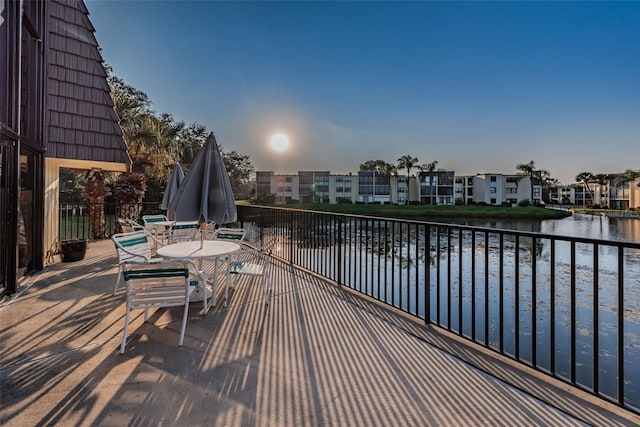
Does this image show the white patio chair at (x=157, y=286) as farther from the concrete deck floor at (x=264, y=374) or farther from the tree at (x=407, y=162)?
the tree at (x=407, y=162)

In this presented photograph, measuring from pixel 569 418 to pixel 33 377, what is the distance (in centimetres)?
312

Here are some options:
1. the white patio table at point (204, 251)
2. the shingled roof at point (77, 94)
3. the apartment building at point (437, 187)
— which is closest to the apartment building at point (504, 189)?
the apartment building at point (437, 187)

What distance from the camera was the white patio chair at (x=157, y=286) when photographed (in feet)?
7.56

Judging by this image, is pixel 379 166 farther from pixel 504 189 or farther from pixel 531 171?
pixel 531 171

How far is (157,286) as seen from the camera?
7.78 ft

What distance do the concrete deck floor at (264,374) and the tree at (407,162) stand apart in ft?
183

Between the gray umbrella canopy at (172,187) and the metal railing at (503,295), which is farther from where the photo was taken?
the gray umbrella canopy at (172,187)

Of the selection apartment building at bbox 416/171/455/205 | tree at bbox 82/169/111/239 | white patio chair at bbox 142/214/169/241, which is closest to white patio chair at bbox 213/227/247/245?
white patio chair at bbox 142/214/169/241

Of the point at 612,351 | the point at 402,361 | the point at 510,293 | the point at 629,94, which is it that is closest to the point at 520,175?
the point at 629,94

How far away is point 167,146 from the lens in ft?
48.4

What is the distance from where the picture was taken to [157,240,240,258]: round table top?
3.04m

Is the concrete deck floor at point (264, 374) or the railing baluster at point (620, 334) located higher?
the railing baluster at point (620, 334)

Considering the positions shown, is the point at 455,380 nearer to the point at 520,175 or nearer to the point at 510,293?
the point at 510,293

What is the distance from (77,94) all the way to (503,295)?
7683 millimetres
